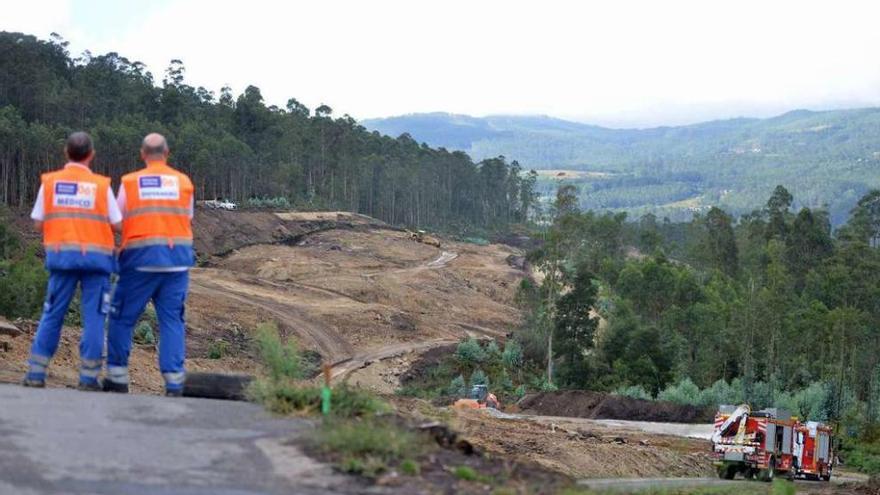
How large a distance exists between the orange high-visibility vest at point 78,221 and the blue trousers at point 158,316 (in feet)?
1.24

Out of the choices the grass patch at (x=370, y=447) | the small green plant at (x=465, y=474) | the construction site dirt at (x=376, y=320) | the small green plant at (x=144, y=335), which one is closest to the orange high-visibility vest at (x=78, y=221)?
the grass patch at (x=370, y=447)

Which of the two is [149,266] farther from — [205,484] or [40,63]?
[40,63]

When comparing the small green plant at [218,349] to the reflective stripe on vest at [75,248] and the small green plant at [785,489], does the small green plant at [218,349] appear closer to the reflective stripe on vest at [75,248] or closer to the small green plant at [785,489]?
the small green plant at [785,489]

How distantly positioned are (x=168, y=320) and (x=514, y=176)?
156765 millimetres

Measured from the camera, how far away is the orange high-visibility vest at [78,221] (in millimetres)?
10477

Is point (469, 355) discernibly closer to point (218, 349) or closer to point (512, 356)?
point (512, 356)

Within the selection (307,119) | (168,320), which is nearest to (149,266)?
(168,320)

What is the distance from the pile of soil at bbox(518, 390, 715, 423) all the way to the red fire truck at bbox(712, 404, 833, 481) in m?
11.9

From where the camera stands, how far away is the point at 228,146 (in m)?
94.8

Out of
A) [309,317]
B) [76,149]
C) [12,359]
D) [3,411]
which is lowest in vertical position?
[309,317]

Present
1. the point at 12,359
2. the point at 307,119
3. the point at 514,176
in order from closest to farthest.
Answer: the point at 12,359 → the point at 307,119 → the point at 514,176

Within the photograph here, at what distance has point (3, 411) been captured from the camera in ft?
30.1

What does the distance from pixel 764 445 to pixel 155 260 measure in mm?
25987

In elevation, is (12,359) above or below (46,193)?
below
